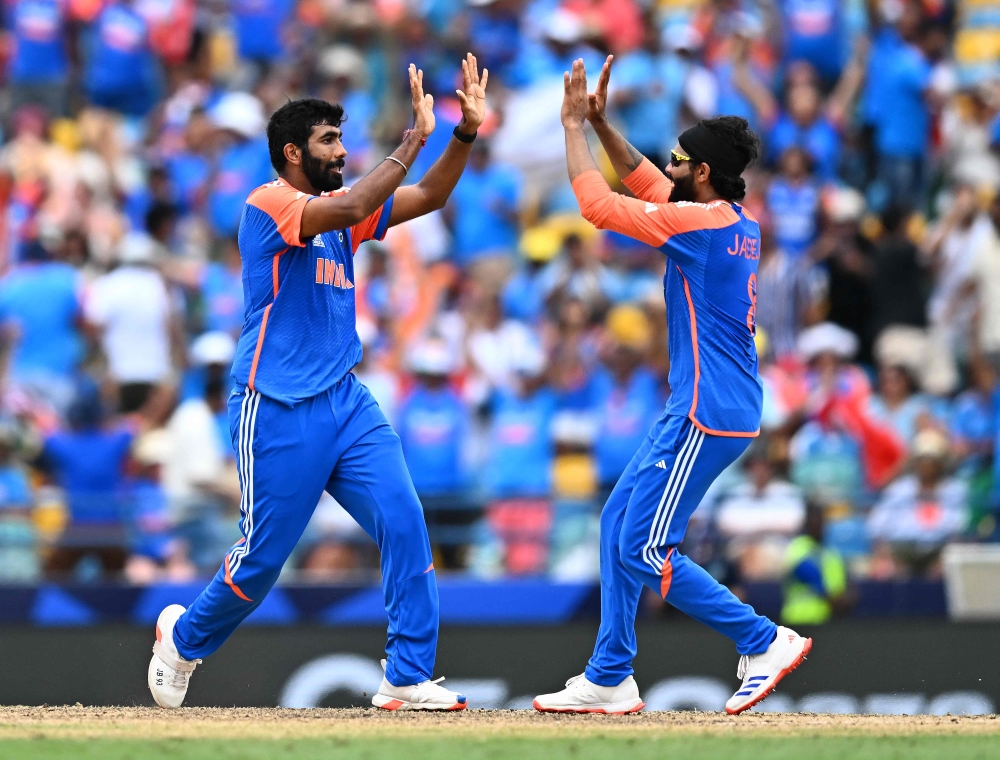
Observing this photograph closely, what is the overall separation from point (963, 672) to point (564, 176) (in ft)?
19.3

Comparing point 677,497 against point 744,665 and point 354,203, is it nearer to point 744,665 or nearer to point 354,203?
point 744,665

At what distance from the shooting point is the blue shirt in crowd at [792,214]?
12.5 meters

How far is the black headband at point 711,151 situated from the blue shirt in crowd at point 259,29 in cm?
890

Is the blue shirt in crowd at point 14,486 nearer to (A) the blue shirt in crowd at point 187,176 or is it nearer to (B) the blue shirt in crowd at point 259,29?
(A) the blue shirt in crowd at point 187,176

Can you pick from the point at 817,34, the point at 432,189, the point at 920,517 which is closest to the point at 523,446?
the point at 920,517

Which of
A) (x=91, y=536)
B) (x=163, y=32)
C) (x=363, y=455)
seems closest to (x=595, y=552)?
(x=91, y=536)

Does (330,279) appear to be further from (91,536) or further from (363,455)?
(91,536)

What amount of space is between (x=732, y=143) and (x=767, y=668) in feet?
7.11

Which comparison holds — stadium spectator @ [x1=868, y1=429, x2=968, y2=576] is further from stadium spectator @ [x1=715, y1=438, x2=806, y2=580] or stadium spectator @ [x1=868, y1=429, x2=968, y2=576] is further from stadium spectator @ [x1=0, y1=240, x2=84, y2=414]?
stadium spectator @ [x1=0, y1=240, x2=84, y2=414]

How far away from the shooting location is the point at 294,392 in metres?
6.32

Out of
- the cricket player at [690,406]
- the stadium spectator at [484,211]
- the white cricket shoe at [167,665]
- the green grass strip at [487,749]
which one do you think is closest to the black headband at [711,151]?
the cricket player at [690,406]

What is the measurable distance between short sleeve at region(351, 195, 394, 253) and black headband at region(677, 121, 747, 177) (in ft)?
4.27

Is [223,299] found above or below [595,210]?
below

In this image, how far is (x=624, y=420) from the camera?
10930 mm
